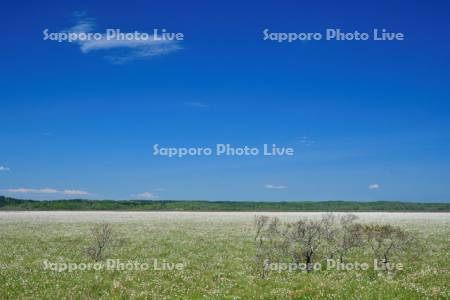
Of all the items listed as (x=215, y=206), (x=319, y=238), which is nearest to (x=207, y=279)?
(x=319, y=238)

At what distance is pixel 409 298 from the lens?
1666 centimetres

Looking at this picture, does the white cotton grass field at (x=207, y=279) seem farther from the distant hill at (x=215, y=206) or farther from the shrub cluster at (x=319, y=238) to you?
the distant hill at (x=215, y=206)

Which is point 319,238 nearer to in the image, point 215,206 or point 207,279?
point 207,279

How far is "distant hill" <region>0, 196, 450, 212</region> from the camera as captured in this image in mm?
134000

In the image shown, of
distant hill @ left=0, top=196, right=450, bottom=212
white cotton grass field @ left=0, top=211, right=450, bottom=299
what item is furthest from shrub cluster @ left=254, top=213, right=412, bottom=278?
distant hill @ left=0, top=196, right=450, bottom=212

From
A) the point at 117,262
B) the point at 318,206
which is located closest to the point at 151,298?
the point at 117,262

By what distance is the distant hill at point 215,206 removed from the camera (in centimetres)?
13400

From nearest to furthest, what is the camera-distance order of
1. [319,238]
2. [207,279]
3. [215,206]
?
[207,279]
[319,238]
[215,206]

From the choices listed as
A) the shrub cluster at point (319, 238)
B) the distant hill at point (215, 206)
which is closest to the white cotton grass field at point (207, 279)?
the shrub cluster at point (319, 238)

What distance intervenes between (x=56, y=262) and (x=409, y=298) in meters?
16.9

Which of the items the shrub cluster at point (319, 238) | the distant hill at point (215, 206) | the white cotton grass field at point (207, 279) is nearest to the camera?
the white cotton grass field at point (207, 279)

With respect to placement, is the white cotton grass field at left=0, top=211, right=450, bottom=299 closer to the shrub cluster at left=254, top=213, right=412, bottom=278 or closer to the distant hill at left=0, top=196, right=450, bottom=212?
the shrub cluster at left=254, top=213, right=412, bottom=278

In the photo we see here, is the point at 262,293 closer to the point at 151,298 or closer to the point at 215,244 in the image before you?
the point at 151,298

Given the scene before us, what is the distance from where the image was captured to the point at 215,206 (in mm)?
146125
